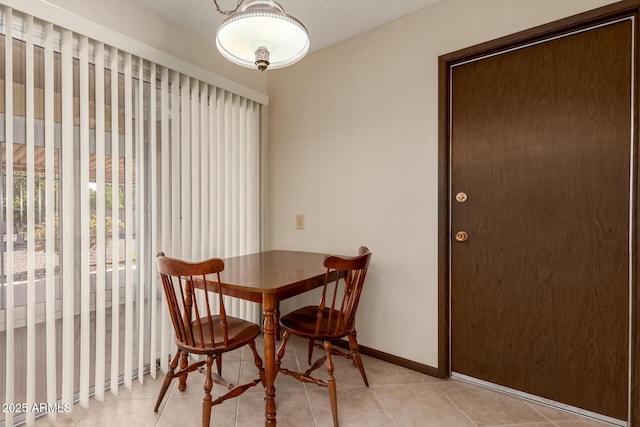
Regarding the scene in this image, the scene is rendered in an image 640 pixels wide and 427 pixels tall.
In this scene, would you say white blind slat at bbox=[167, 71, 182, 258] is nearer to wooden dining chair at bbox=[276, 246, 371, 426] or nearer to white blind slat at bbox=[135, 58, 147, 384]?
white blind slat at bbox=[135, 58, 147, 384]

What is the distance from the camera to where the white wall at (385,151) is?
213 centimetres

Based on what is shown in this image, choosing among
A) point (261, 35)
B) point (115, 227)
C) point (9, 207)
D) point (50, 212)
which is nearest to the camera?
point (261, 35)

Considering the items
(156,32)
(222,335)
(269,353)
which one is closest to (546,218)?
(269,353)

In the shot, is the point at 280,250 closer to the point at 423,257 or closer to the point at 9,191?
the point at 423,257

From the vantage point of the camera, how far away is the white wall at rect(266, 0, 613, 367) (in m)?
2.13

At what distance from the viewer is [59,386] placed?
1.91m

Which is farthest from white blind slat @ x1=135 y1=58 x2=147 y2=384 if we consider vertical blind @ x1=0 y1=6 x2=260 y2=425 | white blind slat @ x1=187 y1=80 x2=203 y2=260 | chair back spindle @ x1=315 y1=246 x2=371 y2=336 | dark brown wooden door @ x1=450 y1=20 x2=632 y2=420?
dark brown wooden door @ x1=450 y1=20 x2=632 y2=420

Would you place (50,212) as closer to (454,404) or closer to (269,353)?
(269,353)

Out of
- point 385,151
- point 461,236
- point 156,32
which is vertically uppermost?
point 156,32

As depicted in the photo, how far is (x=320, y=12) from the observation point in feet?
7.29

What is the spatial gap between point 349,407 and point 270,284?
0.87 metres

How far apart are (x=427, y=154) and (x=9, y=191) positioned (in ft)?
7.59

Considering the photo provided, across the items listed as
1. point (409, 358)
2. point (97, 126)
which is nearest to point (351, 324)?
point (409, 358)

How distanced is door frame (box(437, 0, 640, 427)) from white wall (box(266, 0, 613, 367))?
0.05m
